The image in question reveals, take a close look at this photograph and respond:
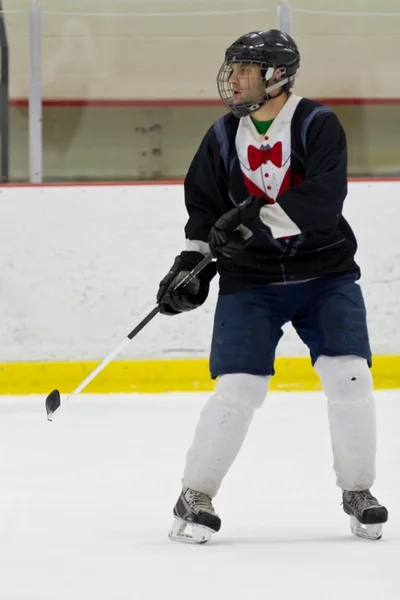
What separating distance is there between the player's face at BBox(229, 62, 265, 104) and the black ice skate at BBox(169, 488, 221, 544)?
2.88 feet

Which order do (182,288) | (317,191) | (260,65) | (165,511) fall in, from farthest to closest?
(165,511) → (182,288) → (260,65) → (317,191)

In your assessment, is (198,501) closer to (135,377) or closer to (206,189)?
(206,189)

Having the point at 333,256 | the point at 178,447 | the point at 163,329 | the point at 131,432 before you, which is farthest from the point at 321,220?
the point at 163,329

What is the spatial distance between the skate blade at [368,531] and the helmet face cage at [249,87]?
94 centimetres

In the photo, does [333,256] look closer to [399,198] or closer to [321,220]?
[321,220]

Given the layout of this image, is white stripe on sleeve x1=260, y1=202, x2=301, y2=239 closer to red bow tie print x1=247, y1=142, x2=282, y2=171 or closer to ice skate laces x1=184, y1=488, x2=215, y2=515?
red bow tie print x1=247, y1=142, x2=282, y2=171

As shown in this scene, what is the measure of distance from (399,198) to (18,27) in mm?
1773

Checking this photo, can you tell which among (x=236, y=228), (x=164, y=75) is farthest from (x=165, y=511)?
(x=164, y=75)

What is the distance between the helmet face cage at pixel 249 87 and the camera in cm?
263

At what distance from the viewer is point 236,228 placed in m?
2.59

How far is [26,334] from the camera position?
16.4 ft

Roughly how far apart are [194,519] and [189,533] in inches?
3.4

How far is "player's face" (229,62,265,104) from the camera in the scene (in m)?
2.63

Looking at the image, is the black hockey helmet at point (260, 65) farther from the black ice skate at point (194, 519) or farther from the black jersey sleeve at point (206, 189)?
the black ice skate at point (194, 519)
